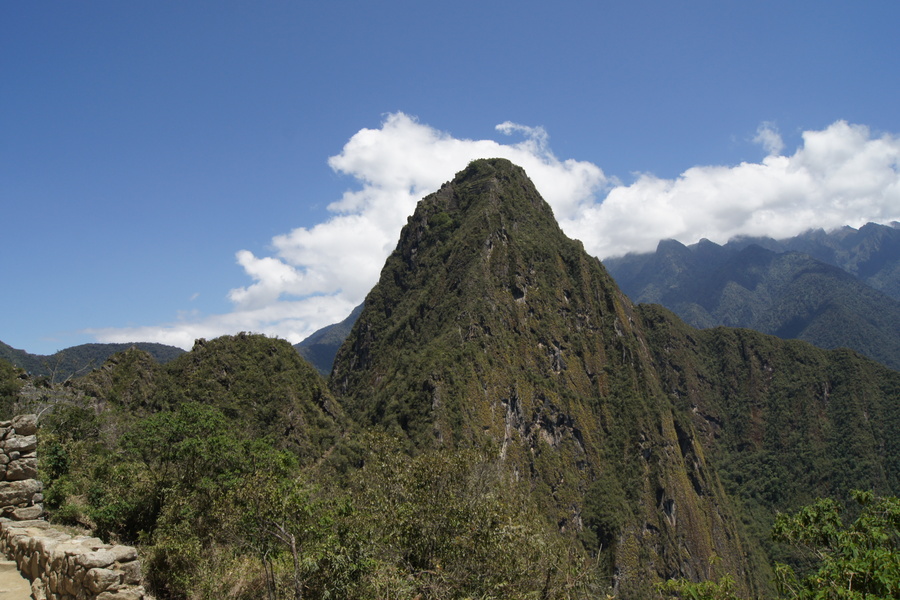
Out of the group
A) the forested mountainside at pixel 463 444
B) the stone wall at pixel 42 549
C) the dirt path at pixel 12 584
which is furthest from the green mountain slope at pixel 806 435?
the dirt path at pixel 12 584

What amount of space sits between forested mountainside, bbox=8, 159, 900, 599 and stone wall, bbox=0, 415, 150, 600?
2582 mm

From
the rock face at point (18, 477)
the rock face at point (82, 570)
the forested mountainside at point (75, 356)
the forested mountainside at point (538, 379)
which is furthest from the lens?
the forested mountainside at point (538, 379)

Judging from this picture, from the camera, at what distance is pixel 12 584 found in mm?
13531

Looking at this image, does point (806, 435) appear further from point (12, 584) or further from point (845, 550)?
point (12, 584)

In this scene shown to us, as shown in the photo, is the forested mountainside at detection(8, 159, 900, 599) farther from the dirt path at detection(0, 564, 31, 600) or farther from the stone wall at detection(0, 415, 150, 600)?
the dirt path at detection(0, 564, 31, 600)

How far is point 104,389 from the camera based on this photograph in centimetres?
5947

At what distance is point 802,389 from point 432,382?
16946 cm

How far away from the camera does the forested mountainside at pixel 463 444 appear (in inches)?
633

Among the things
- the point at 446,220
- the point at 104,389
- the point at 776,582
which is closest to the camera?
the point at 776,582

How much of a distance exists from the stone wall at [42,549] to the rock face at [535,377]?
62786 millimetres

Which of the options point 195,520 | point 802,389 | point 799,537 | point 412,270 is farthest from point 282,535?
point 802,389

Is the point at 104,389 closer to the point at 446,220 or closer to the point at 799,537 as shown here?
the point at 799,537

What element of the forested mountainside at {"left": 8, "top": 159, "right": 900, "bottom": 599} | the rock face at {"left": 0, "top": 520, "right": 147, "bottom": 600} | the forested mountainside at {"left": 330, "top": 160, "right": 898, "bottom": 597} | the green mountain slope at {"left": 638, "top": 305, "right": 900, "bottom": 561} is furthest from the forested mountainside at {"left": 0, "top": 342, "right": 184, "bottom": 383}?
the green mountain slope at {"left": 638, "top": 305, "right": 900, "bottom": 561}

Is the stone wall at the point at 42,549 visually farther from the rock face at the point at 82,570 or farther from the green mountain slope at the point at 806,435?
the green mountain slope at the point at 806,435
